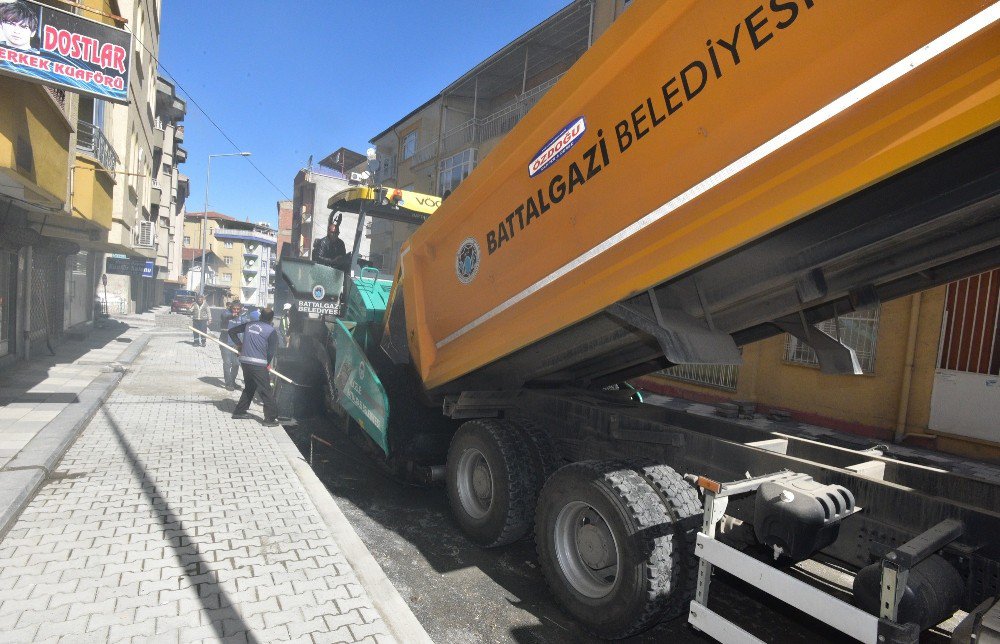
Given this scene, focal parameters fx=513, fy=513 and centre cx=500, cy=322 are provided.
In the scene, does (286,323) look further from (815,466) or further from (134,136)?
(134,136)

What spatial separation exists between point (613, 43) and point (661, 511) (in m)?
2.34

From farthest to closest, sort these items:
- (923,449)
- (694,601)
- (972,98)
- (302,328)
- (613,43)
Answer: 1. (923,449)
2. (302,328)
3. (613,43)
4. (694,601)
5. (972,98)

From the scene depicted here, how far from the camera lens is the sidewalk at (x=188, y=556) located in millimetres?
2564

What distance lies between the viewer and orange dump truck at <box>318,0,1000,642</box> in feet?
5.72

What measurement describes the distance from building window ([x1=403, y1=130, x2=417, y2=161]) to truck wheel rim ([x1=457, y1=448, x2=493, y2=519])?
2543 centimetres

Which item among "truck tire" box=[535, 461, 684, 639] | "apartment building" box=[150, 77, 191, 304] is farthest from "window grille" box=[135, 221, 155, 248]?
"truck tire" box=[535, 461, 684, 639]

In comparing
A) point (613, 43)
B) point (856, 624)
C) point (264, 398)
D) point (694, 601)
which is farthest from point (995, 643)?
point (264, 398)

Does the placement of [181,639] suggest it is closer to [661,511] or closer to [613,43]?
[661,511]

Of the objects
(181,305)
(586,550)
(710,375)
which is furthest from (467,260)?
(181,305)

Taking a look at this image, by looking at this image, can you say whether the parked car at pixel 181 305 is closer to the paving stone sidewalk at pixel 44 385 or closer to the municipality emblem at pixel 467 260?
the paving stone sidewalk at pixel 44 385

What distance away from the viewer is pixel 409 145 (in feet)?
91.8

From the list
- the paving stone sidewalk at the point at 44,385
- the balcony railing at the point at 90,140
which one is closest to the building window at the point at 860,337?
the paving stone sidewalk at the point at 44,385

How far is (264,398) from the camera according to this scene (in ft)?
21.6

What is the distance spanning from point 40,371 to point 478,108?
1960cm
